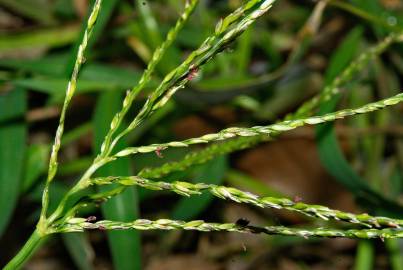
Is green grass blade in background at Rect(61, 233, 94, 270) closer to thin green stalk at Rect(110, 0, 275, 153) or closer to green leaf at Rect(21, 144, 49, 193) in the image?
green leaf at Rect(21, 144, 49, 193)

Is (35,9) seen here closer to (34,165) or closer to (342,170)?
(34,165)

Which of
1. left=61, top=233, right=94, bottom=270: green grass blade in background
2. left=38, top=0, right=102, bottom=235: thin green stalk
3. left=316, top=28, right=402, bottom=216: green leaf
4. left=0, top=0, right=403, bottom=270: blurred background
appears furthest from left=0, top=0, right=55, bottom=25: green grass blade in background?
left=38, top=0, right=102, bottom=235: thin green stalk

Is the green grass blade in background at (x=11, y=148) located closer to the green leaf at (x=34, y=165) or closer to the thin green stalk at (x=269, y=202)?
the green leaf at (x=34, y=165)

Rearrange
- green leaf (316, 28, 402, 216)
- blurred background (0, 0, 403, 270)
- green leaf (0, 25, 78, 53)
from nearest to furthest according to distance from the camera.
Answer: green leaf (316, 28, 402, 216) < blurred background (0, 0, 403, 270) < green leaf (0, 25, 78, 53)

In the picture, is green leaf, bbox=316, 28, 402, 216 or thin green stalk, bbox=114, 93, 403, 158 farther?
green leaf, bbox=316, 28, 402, 216

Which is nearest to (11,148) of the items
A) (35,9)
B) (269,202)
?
(35,9)

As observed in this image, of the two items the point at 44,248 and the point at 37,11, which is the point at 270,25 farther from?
the point at 44,248

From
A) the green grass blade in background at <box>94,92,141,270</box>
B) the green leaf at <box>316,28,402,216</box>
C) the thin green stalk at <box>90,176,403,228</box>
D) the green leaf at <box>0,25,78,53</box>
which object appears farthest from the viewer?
the green leaf at <box>0,25,78,53</box>
